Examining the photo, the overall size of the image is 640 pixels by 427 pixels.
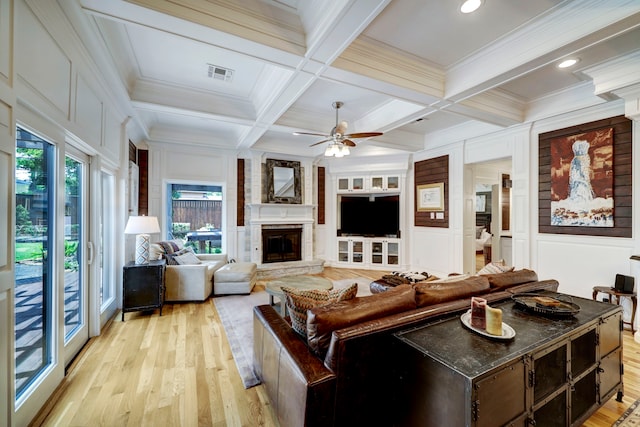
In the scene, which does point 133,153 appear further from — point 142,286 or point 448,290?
point 448,290

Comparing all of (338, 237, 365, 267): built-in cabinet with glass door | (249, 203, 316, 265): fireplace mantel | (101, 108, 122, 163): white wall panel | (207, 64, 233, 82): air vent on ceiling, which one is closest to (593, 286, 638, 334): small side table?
(338, 237, 365, 267): built-in cabinet with glass door

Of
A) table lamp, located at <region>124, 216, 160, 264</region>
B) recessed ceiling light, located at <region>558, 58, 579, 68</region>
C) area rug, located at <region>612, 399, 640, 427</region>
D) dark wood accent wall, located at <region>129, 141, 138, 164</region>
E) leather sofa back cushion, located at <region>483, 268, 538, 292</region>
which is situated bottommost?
area rug, located at <region>612, 399, 640, 427</region>

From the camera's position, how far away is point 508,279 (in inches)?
94.7

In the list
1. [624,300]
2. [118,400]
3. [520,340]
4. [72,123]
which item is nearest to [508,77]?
[520,340]

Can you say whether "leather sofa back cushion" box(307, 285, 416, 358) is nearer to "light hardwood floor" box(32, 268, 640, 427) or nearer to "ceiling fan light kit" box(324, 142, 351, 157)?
"light hardwood floor" box(32, 268, 640, 427)

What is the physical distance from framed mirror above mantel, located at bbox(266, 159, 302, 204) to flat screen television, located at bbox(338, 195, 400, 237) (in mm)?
1274

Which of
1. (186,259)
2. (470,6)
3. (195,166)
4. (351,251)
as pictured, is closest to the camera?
(470,6)

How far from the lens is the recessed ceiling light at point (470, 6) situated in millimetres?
2123

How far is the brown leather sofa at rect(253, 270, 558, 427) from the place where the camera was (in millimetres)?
1385

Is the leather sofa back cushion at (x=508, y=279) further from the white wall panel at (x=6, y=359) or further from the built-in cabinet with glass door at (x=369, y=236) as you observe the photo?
the built-in cabinet with glass door at (x=369, y=236)

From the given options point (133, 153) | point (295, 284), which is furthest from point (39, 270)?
point (133, 153)

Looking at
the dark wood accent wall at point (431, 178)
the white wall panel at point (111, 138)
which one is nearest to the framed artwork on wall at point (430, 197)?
the dark wood accent wall at point (431, 178)

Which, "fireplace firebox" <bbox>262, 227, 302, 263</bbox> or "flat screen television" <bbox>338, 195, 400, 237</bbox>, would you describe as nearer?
"fireplace firebox" <bbox>262, 227, 302, 263</bbox>

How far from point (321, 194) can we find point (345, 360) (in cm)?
569
